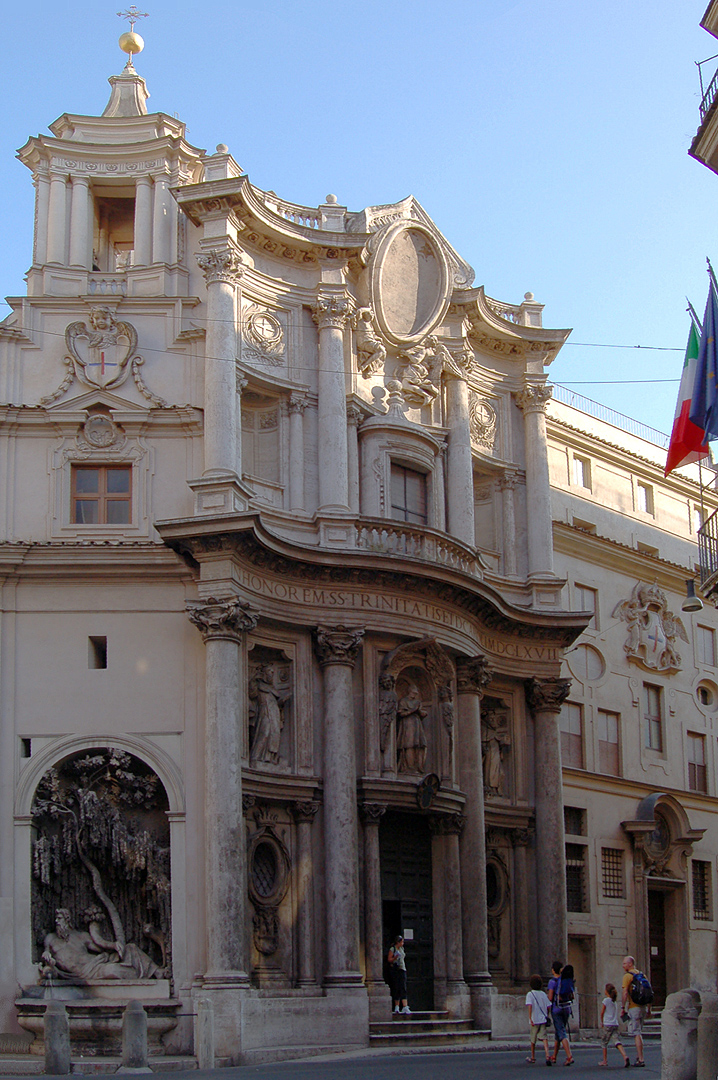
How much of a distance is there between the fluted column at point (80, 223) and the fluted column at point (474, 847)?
40.9 feet

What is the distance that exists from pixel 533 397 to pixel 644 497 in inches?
328

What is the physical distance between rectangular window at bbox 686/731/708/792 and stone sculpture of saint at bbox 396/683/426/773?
13604 millimetres

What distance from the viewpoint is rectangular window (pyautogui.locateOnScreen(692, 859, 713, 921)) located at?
4112 cm

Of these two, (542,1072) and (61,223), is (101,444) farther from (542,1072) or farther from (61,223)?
(542,1072)

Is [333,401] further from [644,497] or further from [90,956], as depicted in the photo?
[644,497]

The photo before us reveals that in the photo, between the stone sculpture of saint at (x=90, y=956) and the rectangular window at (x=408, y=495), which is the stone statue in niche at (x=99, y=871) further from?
the rectangular window at (x=408, y=495)

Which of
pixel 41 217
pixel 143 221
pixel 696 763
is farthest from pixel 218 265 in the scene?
pixel 696 763

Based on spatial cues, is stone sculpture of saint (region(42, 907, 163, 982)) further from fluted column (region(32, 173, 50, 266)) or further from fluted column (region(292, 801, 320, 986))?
fluted column (region(32, 173, 50, 266))

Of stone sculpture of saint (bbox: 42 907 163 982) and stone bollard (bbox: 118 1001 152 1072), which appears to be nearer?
stone bollard (bbox: 118 1001 152 1072)

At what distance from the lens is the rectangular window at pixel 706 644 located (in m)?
44.1

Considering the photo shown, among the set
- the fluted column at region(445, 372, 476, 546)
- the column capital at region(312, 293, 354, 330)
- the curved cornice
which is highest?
the column capital at region(312, 293, 354, 330)

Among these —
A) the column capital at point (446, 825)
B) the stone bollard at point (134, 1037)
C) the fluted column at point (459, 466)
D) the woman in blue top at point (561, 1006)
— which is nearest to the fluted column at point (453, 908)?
the column capital at point (446, 825)

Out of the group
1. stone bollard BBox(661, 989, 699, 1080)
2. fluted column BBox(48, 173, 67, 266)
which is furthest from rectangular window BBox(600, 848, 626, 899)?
stone bollard BBox(661, 989, 699, 1080)

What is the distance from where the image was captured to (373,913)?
29812mm
